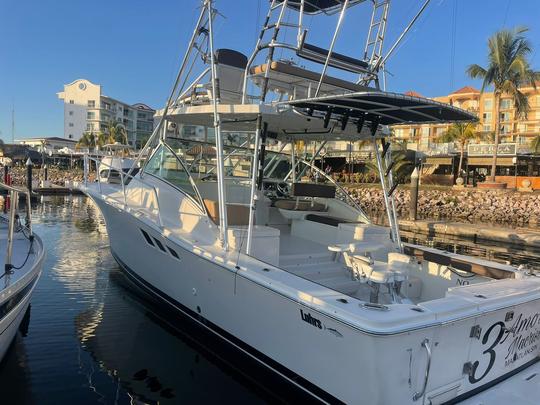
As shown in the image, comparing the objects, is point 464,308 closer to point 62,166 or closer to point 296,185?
point 296,185

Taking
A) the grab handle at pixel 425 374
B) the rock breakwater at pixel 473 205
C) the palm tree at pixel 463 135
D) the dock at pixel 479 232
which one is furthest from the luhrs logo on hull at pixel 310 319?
the palm tree at pixel 463 135

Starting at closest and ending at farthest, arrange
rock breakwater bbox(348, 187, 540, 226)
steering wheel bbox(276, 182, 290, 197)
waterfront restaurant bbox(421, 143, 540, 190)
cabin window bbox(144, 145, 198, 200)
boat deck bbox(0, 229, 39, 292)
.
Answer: boat deck bbox(0, 229, 39, 292), cabin window bbox(144, 145, 198, 200), steering wheel bbox(276, 182, 290, 197), rock breakwater bbox(348, 187, 540, 226), waterfront restaurant bbox(421, 143, 540, 190)

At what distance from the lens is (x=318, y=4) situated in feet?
22.4

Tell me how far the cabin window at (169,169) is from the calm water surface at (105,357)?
1.96 m

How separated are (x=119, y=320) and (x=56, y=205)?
18.8 m

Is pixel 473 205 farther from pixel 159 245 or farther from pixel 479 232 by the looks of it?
pixel 159 245

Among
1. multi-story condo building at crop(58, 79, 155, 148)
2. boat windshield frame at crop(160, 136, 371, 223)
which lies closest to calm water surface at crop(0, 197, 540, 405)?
boat windshield frame at crop(160, 136, 371, 223)

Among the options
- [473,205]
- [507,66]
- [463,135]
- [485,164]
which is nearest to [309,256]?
[473,205]

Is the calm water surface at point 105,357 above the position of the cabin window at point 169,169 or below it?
below

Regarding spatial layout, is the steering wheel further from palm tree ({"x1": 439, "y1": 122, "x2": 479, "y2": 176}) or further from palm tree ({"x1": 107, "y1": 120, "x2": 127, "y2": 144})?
palm tree ({"x1": 107, "y1": 120, "x2": 127, "y2": 144})

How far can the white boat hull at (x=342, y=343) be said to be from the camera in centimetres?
329

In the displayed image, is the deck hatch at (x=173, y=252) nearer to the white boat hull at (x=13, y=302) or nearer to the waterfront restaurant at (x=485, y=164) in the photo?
the white boat hull at (x=13, y=302)

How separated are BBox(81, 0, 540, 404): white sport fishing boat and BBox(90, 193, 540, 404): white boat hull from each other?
0.05ft

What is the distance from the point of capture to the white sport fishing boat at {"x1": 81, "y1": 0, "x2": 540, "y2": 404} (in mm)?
3496
